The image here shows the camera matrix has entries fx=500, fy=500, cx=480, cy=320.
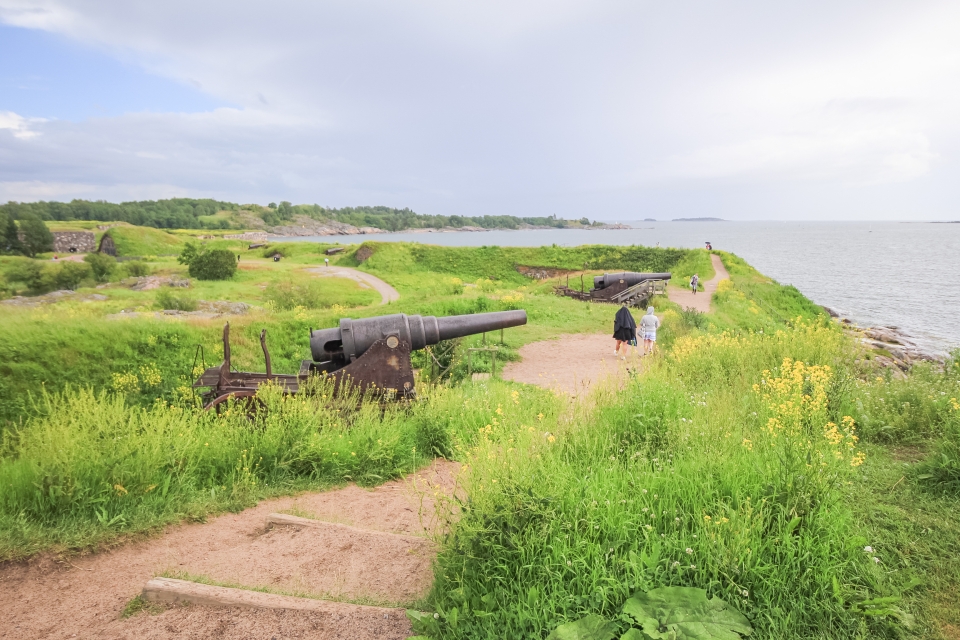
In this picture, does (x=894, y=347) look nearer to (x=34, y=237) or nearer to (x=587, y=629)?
(x=587, y=629)

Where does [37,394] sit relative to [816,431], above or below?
below

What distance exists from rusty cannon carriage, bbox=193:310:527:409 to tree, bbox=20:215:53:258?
46.8m

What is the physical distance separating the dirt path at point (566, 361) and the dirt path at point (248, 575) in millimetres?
5174

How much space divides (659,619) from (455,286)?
66.8ft

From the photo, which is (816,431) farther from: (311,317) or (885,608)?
(311,317)

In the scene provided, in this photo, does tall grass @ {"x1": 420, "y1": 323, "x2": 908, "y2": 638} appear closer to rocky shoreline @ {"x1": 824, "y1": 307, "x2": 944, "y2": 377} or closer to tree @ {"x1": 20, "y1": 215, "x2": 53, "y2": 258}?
rocky shoreline @ {"x1": 824, "y1": 307, "x2": 944, "y2": 377}

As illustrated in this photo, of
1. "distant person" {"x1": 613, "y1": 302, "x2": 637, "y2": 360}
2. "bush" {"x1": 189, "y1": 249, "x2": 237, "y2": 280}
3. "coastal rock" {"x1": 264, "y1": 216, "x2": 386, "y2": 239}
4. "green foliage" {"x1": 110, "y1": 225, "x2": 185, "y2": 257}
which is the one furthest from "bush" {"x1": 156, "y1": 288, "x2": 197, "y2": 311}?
"coastal rock" {"x1": 264, "y1": 216, "x2": 386, "y2": 239}

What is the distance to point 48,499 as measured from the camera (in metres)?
4.29

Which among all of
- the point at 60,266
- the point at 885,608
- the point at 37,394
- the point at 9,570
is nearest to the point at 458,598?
the point at 885,608

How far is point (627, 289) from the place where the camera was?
2069 centimetres

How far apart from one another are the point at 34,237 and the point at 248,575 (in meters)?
52.9

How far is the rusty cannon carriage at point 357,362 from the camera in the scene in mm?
6859

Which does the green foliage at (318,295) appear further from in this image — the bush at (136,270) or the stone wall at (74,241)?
the stone wall at (74,241)

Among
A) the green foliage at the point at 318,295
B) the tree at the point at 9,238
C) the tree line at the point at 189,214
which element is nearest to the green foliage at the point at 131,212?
the tree line at the point at 189,214
